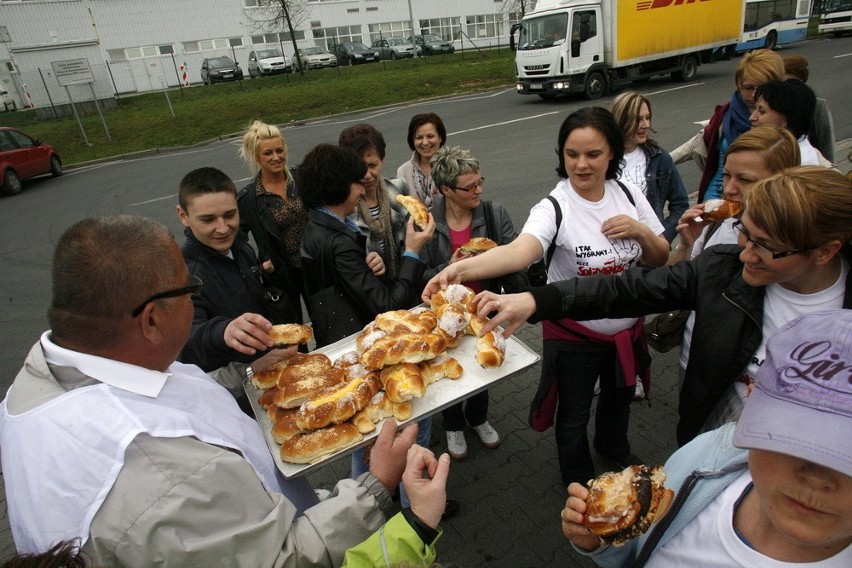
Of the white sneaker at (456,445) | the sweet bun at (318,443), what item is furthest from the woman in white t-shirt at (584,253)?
the sweet bun at (318,443)

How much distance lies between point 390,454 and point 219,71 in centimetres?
3504

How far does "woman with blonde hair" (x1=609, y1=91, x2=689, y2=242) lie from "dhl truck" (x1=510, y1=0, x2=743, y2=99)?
45.9 ft

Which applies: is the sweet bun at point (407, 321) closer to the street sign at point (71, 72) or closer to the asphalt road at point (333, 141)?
the asphalt road at point (333, 141)

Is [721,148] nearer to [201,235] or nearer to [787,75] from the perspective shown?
[787,75]

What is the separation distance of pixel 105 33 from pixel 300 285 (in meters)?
45.9

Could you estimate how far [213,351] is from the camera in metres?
2.36

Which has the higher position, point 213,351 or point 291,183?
point 291,183

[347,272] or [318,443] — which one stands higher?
[347,272]

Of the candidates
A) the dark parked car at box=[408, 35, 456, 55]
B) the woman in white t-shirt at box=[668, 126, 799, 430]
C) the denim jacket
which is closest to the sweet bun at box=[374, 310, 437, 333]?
the woman in white t-shirt at box=[668, 126, 799, 430]

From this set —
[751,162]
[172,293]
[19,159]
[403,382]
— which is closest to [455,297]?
[403,382]

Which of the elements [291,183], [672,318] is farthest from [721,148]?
[291,183]

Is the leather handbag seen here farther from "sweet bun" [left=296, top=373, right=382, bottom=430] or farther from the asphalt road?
the asphalt road

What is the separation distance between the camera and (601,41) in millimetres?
16922

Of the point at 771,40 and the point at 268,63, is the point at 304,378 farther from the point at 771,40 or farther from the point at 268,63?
the point at 268,63
